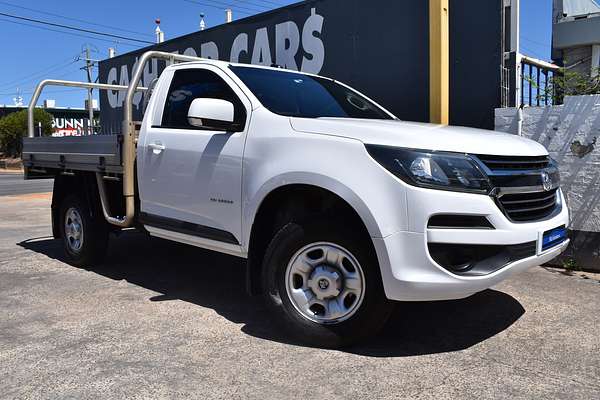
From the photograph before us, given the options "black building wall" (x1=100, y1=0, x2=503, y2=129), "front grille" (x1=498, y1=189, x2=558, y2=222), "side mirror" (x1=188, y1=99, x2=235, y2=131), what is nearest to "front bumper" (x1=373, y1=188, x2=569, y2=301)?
"front grille" (x1=498, y1=189, x2=558, y2=222)

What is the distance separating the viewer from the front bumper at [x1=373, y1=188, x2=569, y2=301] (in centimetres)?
323

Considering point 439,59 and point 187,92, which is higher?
point 439,59

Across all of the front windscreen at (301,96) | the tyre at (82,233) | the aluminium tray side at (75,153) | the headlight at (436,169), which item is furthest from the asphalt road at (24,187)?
the headlight at (436,169)

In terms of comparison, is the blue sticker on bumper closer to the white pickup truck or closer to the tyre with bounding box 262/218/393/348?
the white pickup truck

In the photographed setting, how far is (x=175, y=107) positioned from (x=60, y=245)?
3.55 metres

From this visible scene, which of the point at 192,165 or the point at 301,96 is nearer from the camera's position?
the point at 192,165

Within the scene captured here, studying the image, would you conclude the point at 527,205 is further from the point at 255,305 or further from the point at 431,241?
the point at 255,305

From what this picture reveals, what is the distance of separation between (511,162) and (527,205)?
0.99 feet

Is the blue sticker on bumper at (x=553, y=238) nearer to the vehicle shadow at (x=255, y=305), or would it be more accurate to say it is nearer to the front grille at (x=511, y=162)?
the front grille at (x=511, y=162)

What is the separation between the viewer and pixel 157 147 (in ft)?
15.9

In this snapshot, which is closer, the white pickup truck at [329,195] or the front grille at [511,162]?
the white pickup truck at [329,195]

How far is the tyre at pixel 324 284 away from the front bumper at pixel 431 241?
0.18m

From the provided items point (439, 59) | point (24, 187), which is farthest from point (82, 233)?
point (24, 187)

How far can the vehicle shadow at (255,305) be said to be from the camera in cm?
384
